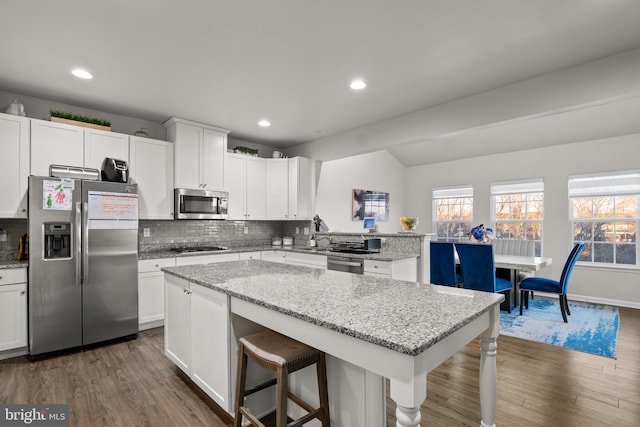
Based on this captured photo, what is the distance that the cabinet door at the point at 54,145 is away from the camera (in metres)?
3.11

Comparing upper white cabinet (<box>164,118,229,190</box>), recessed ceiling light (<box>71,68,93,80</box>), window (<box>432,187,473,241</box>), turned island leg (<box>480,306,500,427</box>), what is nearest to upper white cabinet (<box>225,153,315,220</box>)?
upper white cabinet (<box>164,118,229,190</box>)

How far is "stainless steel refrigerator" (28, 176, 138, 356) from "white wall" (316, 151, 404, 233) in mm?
2984

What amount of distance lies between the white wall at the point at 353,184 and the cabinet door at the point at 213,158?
160 cm

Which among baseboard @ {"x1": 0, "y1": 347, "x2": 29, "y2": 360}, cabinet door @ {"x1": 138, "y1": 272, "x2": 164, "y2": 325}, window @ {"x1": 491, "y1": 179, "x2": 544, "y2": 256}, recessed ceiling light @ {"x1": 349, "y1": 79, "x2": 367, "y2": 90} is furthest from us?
window @ {"x1": 491, "y1": 179, "x2": 544, "y2": 256}

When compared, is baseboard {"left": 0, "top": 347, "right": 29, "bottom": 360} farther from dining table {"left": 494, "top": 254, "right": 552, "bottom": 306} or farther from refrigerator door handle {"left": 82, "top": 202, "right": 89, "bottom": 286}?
dining table {"left": 494, "top": 254, "right": 552, "bottom": 306}

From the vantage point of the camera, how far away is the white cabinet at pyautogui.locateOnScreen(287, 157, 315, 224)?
4965 millimetres

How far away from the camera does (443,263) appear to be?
4.16 meters

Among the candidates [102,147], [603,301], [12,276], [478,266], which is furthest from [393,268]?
[603,301]

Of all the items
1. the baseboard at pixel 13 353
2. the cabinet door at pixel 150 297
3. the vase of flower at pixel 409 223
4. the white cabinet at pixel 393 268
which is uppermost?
the vase of flower at pixel 409 223

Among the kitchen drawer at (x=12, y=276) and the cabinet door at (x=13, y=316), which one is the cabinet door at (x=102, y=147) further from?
the cabinet door at (x=13, y=316)

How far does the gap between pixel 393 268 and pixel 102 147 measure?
346 centimetres

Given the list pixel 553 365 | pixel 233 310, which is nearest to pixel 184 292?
pixel 233 310

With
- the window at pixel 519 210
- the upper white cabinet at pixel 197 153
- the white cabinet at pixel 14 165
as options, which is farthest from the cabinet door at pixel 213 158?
the window at pixel 519 210

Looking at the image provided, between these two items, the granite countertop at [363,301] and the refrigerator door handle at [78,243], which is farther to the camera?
the refrigerator door handle at [78,243]
